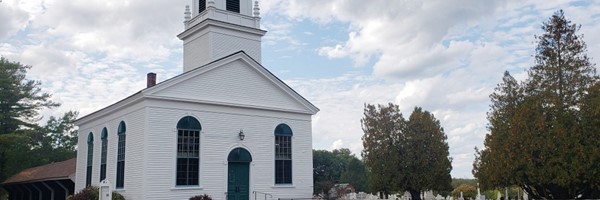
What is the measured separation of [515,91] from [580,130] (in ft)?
14.4

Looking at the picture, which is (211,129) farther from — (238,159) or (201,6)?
(201,6)

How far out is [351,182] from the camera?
63844 millimetres

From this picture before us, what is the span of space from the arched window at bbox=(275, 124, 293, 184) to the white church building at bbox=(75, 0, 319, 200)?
0.14 feet

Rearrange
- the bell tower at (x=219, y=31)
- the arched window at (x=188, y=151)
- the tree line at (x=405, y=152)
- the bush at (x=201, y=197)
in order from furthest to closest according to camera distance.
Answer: the tree line at (x=405, y=152) < the bell tower at (x=219, y=31) < the arched window at (x=188, y=151) < the bush at (x=201, y=197)

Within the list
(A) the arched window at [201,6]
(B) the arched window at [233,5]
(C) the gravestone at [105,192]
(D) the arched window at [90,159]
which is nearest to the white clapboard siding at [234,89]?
(C) the gravestone at [105,192]

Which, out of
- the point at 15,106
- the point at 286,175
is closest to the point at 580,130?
the point at 286,175

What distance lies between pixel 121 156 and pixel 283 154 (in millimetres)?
6733

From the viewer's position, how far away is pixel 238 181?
2278 centimetres

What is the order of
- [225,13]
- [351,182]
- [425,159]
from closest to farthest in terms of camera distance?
[225,13] < [425,159] < [351,182]

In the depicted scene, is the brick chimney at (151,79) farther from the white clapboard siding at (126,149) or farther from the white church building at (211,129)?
the white clapboard siding at (126,149)

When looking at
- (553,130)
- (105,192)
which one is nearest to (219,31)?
(105,192)

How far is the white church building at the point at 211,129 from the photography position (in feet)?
68.6

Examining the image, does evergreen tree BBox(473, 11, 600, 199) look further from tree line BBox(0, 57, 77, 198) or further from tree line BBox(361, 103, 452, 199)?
tree line BBox(0, 57, 77, 198)

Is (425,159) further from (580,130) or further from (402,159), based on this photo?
(580,130)
